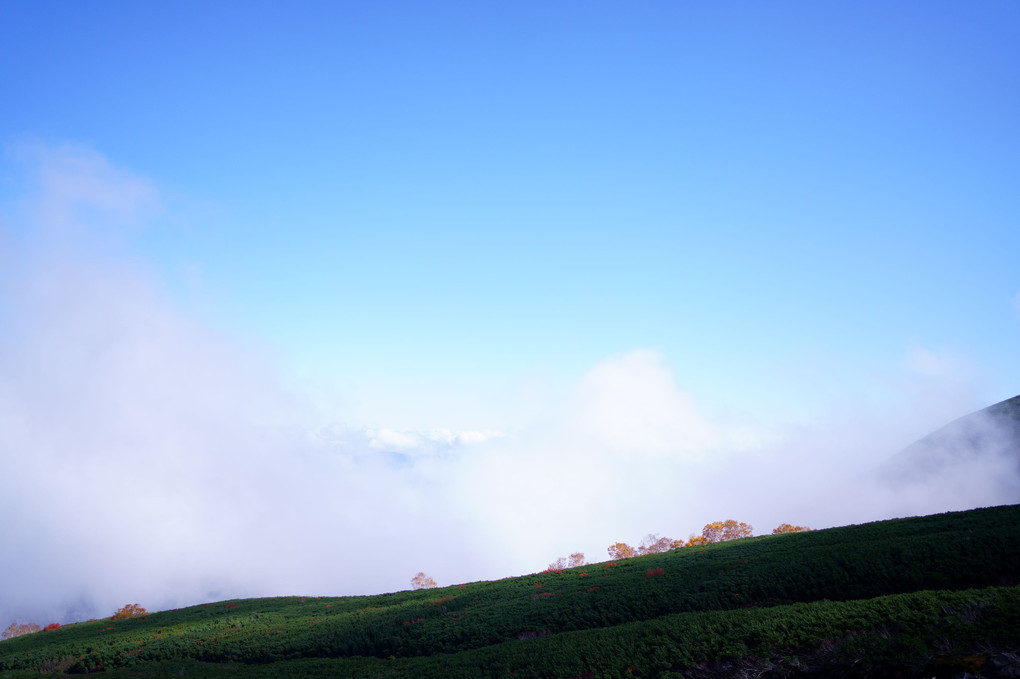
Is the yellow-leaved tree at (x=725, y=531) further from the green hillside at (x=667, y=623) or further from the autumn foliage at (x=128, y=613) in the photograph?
the autumn foliage at (x=128, y=613)

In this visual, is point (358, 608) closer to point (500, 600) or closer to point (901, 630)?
point (500, 600)

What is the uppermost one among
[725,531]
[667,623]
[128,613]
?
[725,531]

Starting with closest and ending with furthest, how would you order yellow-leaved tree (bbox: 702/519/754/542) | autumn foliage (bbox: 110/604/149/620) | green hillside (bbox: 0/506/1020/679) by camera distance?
green hillside (bbox: 0/506/1020/679) < autumn foliage (bbox: 110/604/149/620) < yellow-leaved tree (bbox: 702/519/754/542)

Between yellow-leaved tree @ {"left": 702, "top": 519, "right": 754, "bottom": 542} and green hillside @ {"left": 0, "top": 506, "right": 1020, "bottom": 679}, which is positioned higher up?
yellow-leaved tree @ {"left": 702, "top": 519, "right": 754, "bottom": 542}

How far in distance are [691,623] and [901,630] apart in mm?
9902

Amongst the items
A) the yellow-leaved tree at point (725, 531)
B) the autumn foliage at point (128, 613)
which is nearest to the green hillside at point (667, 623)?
the autumn foliage at point (128, 613)

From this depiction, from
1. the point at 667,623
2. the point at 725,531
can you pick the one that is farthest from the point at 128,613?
the point at 725,531

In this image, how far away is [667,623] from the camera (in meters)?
30.5

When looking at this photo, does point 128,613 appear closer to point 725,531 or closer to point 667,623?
point 667,623

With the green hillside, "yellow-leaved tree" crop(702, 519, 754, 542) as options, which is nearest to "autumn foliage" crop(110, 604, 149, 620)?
the green hillside

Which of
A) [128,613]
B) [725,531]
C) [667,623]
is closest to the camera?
[667,623]

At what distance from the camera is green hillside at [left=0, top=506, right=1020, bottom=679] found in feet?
75.8

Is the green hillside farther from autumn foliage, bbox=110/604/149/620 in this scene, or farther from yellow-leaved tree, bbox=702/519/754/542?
yellow-leaved tree, bbox=702/519/754/542

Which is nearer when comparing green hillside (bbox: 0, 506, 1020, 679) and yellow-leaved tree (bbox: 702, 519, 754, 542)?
green hillside (bbox: 0, 506, 1020, 679)
